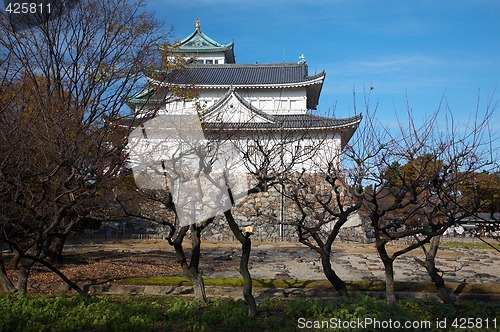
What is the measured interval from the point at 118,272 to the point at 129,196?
2.28 m

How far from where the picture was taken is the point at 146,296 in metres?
8.52

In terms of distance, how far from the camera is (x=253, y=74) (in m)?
30.5

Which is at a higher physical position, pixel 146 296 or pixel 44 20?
pixel 44 20

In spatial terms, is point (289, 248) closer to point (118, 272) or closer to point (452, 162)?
point (118, 272)

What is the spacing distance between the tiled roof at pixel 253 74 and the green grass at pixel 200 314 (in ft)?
73.7

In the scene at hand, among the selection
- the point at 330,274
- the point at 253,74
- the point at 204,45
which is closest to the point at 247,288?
the point at 330,274

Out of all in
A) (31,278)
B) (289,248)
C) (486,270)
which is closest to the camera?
(31,278)

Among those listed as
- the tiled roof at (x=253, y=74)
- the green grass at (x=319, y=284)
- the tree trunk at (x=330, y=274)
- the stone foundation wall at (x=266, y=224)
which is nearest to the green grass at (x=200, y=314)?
the tree trunk at (x=330, y=274)

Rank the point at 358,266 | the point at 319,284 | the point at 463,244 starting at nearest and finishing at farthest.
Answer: the point at 319,284, the point at 358,266, the point at 463,244

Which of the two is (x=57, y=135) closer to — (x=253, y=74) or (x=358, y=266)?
(x=358, y=266)

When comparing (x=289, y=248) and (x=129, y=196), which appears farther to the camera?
(x=289, y=248)

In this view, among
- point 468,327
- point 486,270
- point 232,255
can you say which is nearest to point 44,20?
point 232,255

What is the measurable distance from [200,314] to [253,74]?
25330 mm

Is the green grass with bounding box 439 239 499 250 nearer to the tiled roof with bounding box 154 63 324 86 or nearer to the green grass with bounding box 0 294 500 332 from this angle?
the tiled roof with bounding box 154 63 324 86
